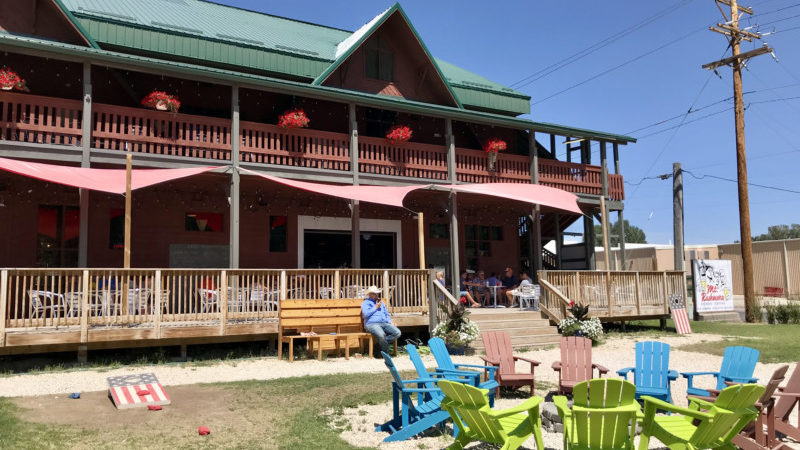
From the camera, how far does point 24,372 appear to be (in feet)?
31.1

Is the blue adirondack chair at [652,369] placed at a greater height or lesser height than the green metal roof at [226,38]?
lesser

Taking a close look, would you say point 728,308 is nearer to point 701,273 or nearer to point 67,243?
point 701,273

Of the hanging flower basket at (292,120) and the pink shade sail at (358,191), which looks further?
the hanging flower basket at (292,120)

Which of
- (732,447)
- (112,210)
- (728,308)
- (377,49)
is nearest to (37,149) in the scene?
(112,210)

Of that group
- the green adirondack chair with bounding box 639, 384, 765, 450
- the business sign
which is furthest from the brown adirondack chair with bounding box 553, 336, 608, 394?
the business sign

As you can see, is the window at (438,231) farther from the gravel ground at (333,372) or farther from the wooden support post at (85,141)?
the wooden support post at (85,141)

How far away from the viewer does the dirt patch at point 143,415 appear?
6.23 metres

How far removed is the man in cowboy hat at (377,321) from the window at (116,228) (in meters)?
6.58

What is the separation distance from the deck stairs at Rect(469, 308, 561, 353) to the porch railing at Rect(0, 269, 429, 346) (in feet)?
5.13

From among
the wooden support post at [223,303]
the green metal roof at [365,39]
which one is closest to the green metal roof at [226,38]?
the green metal roof at [365,39]

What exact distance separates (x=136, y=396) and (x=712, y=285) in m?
18.8

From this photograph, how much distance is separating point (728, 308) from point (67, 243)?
2015cm

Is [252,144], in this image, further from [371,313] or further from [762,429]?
[762,429]

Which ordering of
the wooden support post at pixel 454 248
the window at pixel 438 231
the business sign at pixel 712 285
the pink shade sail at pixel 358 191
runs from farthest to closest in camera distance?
1. the business sign at pixel 712 285
2. the window at pixel 438 231
3. the wooden support post at pixel 454 248
4. the pink shade sail at pixel 358 191
